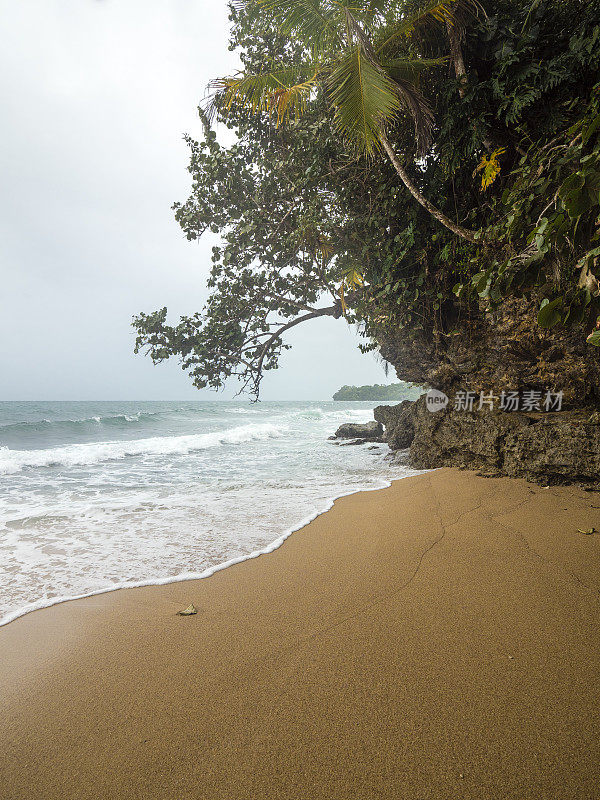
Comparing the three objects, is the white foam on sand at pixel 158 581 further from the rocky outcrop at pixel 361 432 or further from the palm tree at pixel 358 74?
the rocky outcrop at pixel 361 432

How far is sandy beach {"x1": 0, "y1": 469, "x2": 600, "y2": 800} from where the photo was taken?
1.24 m

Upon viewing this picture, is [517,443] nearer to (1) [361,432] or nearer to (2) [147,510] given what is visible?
(2) [147,510]

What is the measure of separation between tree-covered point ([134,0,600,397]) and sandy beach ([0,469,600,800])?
1702 mm

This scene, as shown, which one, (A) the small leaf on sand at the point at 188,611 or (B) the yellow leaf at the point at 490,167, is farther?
(B) the yellow leaf at the point at 490,167

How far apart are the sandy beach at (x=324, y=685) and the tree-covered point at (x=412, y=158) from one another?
1.70 m

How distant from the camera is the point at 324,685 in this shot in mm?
1637

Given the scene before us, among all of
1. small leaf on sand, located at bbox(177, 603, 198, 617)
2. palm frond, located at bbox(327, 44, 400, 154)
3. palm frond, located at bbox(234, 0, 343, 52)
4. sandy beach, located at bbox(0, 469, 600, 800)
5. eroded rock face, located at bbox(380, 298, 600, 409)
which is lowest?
small leaf on sand, located at bbox(177, 603, 198, 617)

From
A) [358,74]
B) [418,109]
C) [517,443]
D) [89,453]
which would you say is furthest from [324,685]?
[89,453]

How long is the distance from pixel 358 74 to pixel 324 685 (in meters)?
6.25

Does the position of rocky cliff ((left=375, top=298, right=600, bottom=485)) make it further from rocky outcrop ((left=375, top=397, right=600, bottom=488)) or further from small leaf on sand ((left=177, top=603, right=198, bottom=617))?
small leaf on sand ((left=177, top=603, right=198, bottom=617))

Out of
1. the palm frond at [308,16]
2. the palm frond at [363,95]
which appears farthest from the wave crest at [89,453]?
the palm frond at [308,16]

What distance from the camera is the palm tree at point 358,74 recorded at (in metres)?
4.71

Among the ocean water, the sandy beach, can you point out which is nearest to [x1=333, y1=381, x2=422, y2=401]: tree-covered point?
the ocean water

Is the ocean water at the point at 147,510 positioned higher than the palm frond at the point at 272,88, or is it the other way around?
the palm frond at the point at 272,88
